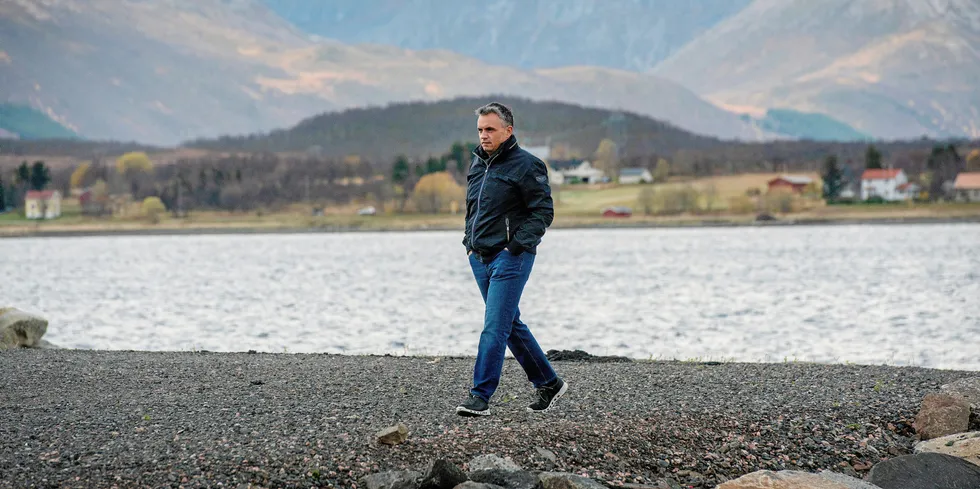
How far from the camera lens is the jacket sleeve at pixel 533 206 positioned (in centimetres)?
847

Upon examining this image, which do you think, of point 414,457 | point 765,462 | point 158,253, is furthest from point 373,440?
point 158,253

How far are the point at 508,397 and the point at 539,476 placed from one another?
2.69 metres

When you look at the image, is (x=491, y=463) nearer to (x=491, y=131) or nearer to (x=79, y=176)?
(x=491, y=131)

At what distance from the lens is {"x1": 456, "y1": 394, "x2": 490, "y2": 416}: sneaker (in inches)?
348

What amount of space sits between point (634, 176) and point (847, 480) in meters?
160

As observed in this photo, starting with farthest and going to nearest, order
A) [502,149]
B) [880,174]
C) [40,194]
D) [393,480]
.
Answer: [40,194] → [880,174] → [502,149] → [393,480]

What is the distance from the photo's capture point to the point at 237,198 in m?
154

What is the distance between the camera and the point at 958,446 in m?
8.31

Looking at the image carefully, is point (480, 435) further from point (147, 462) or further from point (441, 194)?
point (441, 194)

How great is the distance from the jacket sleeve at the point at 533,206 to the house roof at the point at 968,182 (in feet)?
466

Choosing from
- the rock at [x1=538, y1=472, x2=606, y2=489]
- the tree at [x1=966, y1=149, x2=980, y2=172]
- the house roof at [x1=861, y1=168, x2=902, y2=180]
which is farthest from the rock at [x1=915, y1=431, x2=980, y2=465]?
the tree at [x1=966, y1=149, x2=980, y2=172]

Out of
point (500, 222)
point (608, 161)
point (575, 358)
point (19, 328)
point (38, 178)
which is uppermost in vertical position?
point (608, 161)

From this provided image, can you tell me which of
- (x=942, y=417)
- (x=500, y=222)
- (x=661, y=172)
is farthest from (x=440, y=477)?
(x=661, y=172)

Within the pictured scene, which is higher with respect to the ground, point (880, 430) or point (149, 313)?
point (880, 430)
